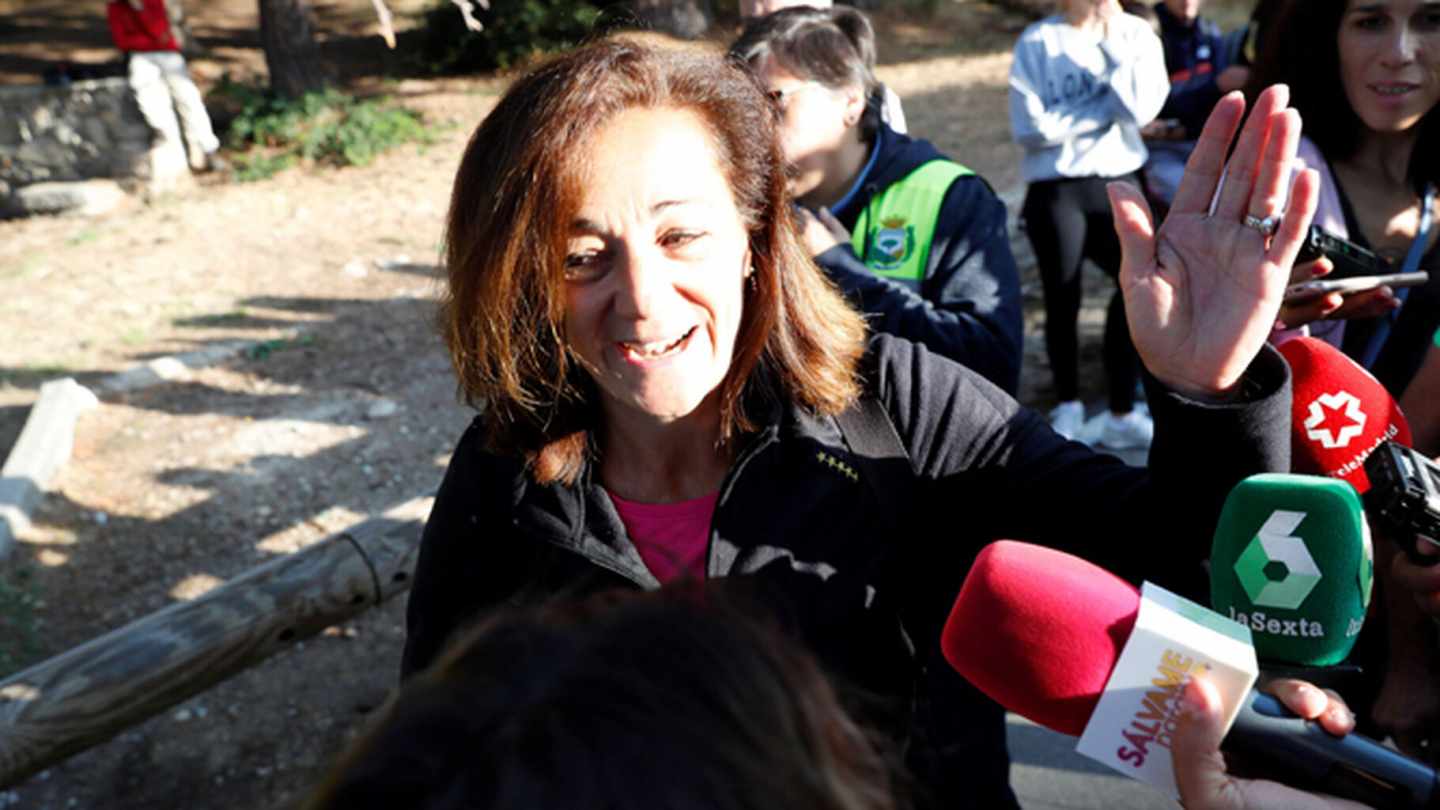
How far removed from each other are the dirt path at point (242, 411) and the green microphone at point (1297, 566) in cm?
100

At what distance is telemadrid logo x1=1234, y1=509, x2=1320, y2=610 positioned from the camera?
126cm

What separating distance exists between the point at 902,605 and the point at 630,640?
3.31 feet

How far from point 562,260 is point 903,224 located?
4.33 feet

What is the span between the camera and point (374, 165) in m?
10.9

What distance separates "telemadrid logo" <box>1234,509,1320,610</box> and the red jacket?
11405 millimetres

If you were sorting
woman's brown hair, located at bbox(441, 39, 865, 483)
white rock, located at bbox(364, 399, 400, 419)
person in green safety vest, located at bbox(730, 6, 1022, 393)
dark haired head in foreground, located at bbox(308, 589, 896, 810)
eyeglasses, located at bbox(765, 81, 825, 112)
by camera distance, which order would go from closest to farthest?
dark haired head in foreground, located at bbox(308, 589, 896, 810) < woman's brown hair, located at bbox(441, 39, 865, 483) < person in green safety vest, located at bbox(730, 6, 1022, 393) < eyeglasses, located at bbox(765, 81, 825, 112) < white rock, located at bbox(364, 399, 400, 419)

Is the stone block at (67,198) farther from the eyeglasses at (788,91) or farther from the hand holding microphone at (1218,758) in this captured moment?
the hand holding microphone at (1218,758)

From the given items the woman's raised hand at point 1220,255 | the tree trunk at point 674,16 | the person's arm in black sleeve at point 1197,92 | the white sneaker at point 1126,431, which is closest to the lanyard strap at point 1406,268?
the woman's raised hand at point 1220,255

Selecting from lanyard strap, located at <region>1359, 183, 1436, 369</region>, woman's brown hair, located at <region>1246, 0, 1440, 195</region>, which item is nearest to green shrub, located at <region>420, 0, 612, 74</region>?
woman's brown hair, located at <region>1246, 0, 1440, 195</region>

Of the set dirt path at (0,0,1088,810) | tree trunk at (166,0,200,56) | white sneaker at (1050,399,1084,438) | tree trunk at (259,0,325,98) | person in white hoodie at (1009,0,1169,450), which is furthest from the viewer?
tree trunk at (166,0,200,56)

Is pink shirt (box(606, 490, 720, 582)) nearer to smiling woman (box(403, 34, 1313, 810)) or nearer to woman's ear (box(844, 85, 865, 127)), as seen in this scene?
smiling woman (box(403, 34, 1313, 810))

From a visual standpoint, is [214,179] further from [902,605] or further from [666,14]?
[902,605]

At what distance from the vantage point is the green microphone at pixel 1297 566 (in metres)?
1.26

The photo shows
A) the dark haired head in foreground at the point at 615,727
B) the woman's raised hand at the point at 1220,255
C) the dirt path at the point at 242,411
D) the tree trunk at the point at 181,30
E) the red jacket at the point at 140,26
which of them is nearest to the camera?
the dark haired head in foreground at the point at 615,727
